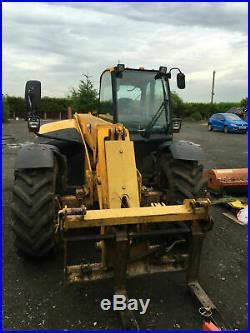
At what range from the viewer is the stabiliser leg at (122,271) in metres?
3.38

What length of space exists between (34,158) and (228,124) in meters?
22.6

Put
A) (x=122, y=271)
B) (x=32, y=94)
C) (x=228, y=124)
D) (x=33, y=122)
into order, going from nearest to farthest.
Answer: (x=122, y=271) → (x=32, y=94) → (x=33, y=122) → (x=228, y=124)

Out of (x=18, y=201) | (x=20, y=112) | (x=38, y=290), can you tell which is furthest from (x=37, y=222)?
(x=20, y=112)

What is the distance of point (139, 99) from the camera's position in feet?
17.7

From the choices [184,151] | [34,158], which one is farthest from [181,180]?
[34,158]

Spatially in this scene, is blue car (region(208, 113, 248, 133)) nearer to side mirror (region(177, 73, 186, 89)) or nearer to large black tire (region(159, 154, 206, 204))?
side mirror (region(177, 73, 186, 89))

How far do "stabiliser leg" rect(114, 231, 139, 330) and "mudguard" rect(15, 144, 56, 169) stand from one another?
141 cm

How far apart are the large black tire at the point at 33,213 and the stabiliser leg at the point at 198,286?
1595 mm

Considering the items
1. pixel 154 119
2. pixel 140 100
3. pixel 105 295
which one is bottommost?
pixel 105 295

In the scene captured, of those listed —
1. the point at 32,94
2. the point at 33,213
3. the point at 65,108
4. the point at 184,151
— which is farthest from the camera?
the point at 65,108

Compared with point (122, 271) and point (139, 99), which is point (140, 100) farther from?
point (122, 271)

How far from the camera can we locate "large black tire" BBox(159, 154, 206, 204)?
15.3ft

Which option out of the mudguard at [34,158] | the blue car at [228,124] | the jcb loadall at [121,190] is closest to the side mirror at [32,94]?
the jcb loadall at [121,190]

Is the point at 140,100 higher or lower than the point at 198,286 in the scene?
higher
